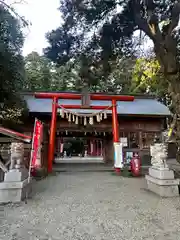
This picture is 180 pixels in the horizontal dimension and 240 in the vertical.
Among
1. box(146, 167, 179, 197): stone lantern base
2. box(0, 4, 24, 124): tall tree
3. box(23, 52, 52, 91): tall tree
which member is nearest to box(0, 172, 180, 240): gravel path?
box(146, 167, 179, 197): stone lantern base

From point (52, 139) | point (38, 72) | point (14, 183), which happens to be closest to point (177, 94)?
point (14, 183)

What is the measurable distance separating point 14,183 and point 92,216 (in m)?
2.02

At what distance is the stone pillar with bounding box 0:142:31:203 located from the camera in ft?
14.1

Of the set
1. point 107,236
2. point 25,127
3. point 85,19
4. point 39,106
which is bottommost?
point 107,236

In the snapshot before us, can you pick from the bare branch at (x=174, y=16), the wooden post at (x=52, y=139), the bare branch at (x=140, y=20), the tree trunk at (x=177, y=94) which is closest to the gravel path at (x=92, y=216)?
the tree trunk at (x=177, y=94)

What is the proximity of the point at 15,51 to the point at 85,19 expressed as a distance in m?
2.68

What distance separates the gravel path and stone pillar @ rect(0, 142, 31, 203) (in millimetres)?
280

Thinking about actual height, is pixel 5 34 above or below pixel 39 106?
above

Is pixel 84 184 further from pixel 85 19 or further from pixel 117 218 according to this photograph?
pixel 85 19

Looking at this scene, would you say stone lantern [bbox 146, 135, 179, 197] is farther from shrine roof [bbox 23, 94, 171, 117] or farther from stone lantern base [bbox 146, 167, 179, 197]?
shrine roof [bbox 23, 94, 171, 117]

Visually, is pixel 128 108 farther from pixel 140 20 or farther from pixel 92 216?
pixel 92 216

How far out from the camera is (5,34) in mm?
5457

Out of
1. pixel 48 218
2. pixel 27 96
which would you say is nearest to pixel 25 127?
pixel 27 96

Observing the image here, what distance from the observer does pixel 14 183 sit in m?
4.32
